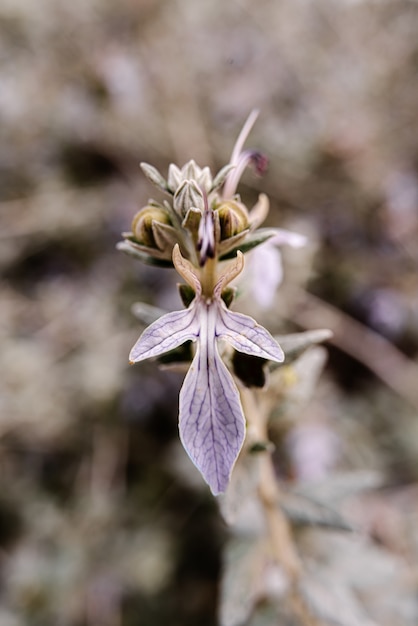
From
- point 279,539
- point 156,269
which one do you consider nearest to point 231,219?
point 279,539

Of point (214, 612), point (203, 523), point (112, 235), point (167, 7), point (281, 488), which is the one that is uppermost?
point (167, 7)

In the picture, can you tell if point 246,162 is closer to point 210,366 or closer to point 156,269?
point 210,366

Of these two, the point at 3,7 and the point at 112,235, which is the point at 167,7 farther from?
the point at 112,235

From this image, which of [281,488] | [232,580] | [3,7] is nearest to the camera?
[232,580]

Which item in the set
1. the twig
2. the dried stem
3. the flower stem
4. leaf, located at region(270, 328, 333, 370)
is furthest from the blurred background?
the flower stem

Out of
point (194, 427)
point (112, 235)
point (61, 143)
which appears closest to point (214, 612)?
point (194, 427)

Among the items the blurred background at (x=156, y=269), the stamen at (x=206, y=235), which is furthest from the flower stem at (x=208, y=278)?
the blurred background at (x=156, y=269)

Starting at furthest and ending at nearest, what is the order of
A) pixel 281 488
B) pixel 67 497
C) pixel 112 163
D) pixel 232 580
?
pixel 112 163, pixel 67 497, pixel 281 488, pixel 232 580
